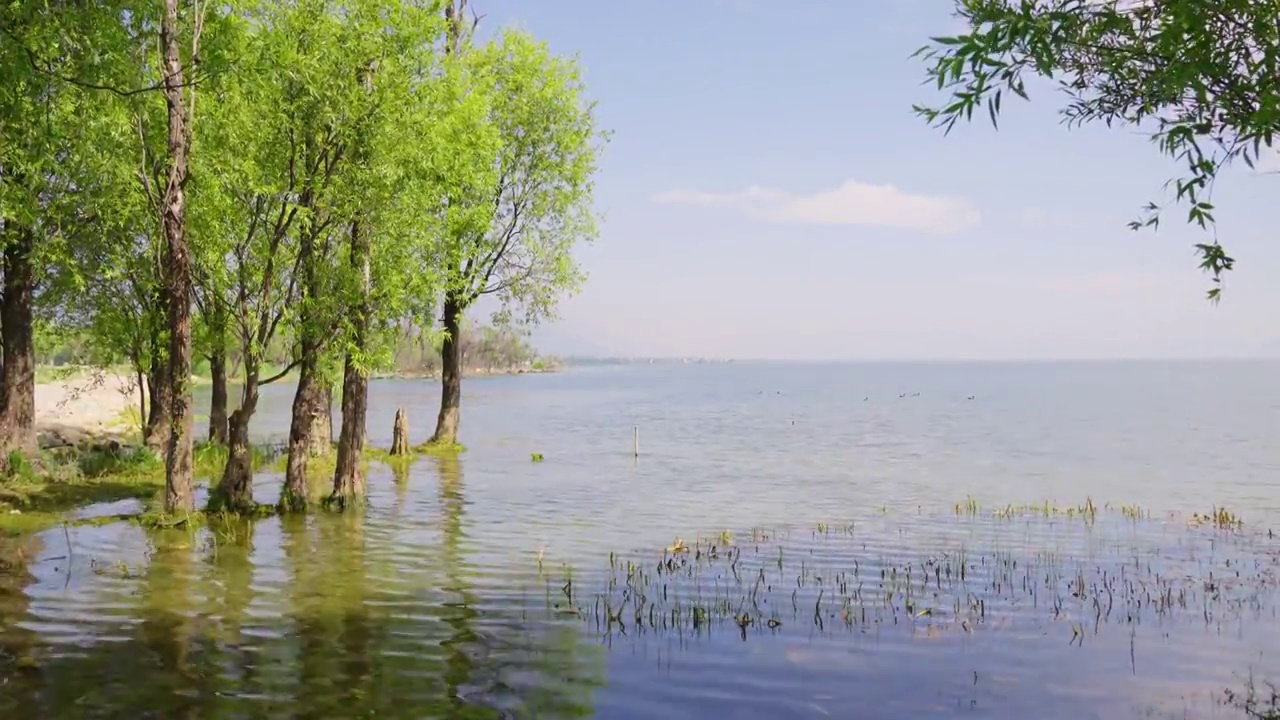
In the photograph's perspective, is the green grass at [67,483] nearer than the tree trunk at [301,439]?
Yes

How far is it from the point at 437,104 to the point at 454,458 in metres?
19.9

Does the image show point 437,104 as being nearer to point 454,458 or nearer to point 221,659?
point 221,659

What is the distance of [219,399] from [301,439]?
10.4 meters

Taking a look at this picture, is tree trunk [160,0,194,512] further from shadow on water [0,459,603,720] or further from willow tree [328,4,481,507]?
willow tree [328,4,481,507]

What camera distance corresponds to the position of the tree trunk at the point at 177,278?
20.2 meters

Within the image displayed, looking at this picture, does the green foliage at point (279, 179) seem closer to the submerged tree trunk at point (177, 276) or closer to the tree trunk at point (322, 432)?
the submerged tree trunk at point (177, 276)

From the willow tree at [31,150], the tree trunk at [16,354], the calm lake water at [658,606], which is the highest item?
the willow tree at [31,150]

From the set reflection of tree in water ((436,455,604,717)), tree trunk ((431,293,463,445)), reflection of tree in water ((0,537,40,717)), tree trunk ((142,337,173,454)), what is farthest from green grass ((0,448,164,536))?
tree trunk ((431,293,463,445))

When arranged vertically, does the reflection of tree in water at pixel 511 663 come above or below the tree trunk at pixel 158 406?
below

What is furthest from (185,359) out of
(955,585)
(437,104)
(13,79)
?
(955,585)

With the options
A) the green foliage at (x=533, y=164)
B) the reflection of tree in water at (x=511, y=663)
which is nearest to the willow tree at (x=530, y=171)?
the green foliage at (x=533, y=164)

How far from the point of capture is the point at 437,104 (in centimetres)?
2602

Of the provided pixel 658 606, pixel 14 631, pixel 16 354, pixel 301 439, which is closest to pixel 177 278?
pixel 301 439

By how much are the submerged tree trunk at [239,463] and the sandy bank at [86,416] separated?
46.4ft
